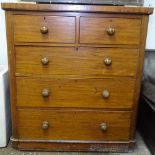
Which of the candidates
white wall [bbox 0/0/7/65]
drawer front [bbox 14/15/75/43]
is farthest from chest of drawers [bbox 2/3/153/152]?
white wall [bbox 0/0/7/65]

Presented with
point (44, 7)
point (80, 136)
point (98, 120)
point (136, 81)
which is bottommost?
point (80, 136)

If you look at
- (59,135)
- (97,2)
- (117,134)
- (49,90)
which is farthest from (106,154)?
(97,2)

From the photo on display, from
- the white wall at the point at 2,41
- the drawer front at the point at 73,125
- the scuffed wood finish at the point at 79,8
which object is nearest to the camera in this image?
the scuffed wood finish at the point at 79,8

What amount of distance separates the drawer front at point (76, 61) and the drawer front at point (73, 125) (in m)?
0.27

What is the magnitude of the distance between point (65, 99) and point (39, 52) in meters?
0.33

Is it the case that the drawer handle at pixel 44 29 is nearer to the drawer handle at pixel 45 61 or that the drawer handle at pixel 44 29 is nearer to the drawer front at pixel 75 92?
the drawer handle at pixel 45 61

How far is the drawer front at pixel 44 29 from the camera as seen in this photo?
4.20ft

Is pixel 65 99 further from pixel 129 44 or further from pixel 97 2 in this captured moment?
pixel 97 2

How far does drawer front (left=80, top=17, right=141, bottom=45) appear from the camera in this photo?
1.29 m

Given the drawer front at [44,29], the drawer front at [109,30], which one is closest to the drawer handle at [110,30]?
the drawer front at [109,30]

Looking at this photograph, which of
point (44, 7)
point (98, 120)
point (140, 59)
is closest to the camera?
point (44, 7)

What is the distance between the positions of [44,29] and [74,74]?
319mm

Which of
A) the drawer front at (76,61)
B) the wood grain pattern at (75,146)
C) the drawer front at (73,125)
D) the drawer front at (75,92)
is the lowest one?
the wood grain pattern at (75,146)

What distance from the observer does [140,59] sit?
136 cm
